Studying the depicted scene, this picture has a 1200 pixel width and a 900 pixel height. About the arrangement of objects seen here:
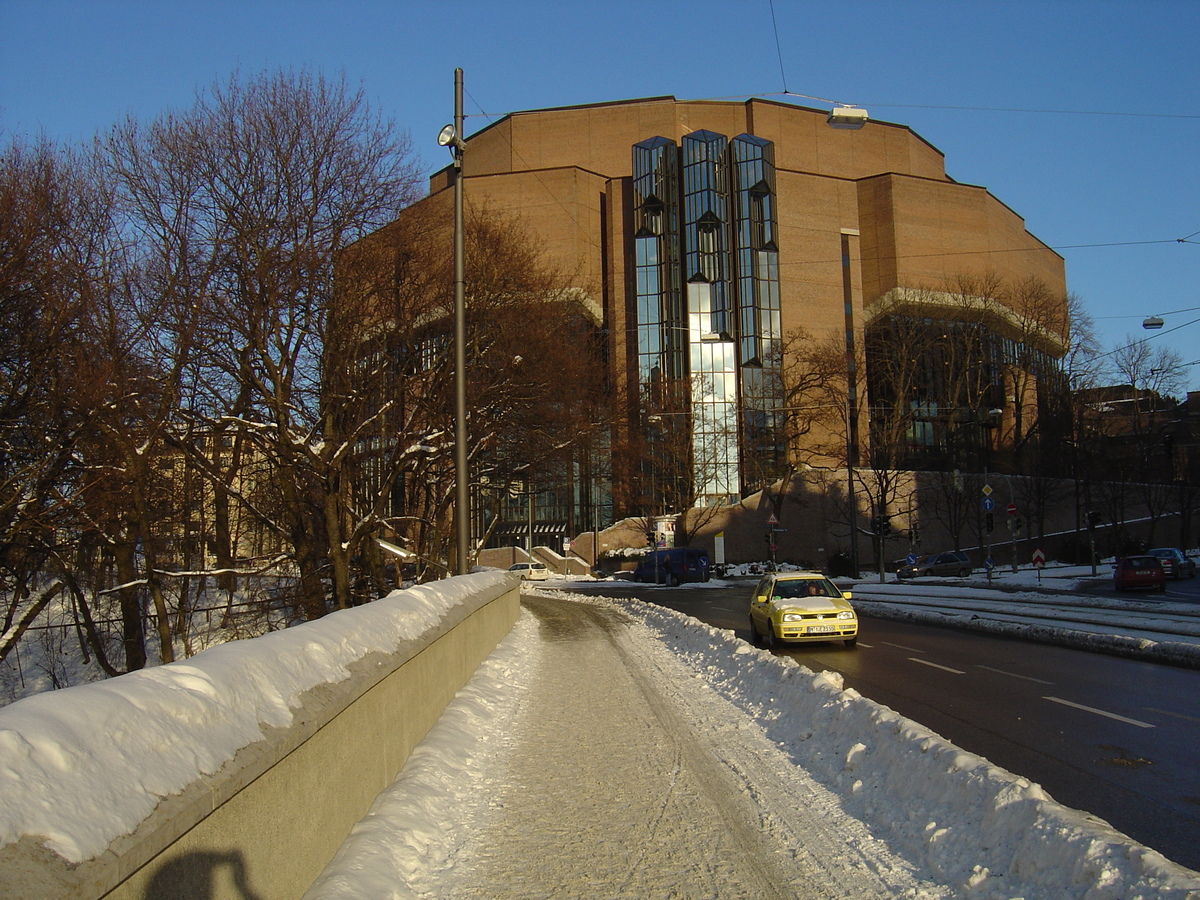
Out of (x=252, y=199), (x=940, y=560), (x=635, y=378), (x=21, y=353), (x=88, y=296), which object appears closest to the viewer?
(x=21, y=353)

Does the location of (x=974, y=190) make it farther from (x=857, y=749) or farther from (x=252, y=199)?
(x=857, y=749)

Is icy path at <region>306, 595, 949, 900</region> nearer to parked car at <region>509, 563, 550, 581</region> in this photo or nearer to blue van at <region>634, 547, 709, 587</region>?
blue van at <region>634, 547, 709, 587</region>

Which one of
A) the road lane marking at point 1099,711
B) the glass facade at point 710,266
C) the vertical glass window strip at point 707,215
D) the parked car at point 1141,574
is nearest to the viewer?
the road lane marking at point 1099,711

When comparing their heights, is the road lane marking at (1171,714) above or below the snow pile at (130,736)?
below

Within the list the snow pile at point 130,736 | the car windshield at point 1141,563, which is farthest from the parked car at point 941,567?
the snow pile at point 130,736

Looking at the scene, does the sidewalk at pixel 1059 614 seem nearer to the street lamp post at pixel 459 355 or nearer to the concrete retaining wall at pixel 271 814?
the street lamp post at pixel 459 355

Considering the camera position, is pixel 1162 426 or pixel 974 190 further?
pixel 974 190

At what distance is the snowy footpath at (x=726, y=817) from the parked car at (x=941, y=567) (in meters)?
43.3

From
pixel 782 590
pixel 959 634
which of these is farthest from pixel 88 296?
pixel 959 634

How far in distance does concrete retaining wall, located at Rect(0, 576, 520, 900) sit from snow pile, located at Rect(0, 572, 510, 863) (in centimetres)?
6

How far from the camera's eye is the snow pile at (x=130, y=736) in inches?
110

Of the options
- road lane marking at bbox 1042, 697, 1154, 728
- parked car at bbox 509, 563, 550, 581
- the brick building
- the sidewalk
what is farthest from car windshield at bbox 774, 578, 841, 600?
parked car at bbox 509, 563, 550, 581

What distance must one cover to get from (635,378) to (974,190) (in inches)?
1592

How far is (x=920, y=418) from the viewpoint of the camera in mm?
74812
